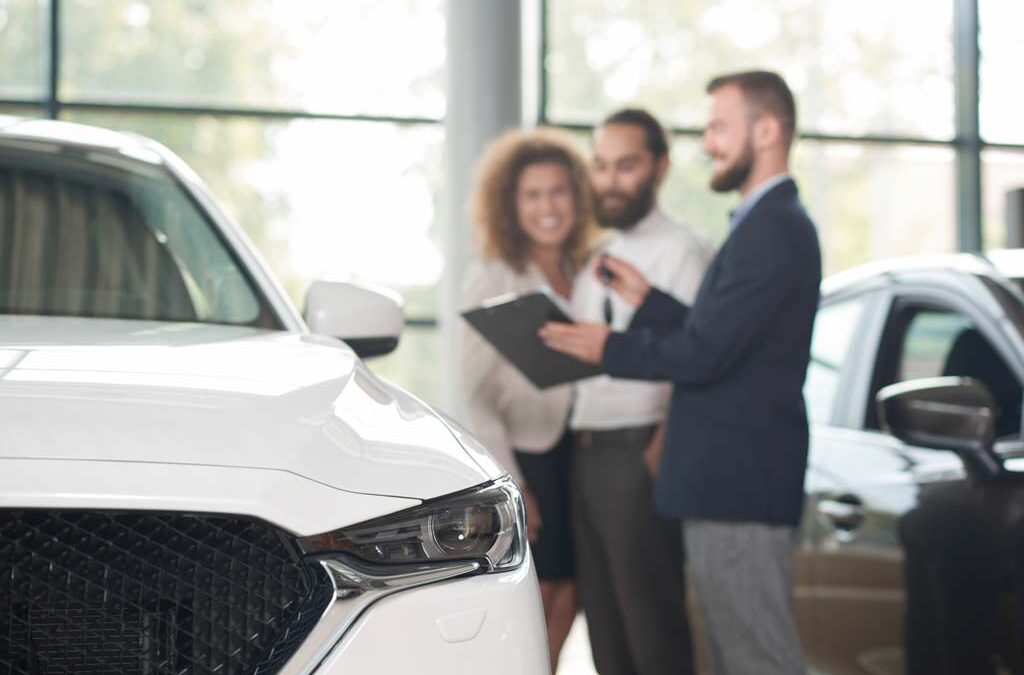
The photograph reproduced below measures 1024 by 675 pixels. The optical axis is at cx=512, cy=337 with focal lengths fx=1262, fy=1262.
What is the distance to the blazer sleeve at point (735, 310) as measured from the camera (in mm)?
2646

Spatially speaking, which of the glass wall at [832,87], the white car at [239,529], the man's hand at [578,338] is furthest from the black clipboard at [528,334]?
the glass wall at [832,87]

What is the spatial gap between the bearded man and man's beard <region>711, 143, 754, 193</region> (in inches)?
13.6

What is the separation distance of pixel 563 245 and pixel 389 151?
3.82 meters

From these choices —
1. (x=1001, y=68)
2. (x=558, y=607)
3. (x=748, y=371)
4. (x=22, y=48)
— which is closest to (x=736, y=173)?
(x=748, y=371)

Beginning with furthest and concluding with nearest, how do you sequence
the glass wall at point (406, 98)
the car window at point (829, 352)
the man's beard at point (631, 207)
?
the glass wall at point (406, 98) → the man's beard at point (631, 207) → the car window at point (829, 352)

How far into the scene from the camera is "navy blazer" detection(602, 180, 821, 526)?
265cm

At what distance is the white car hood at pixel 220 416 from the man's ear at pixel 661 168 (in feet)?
5.66

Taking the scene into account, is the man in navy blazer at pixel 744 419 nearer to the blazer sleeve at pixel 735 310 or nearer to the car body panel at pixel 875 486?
the blazer sleeve at pixel 735 310

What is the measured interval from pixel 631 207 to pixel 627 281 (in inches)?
16.9

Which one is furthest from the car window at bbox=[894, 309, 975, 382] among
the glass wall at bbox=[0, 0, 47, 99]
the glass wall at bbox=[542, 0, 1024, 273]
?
the glass wall at bbox=[0, 0, 47, 99]

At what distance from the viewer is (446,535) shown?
1.51m

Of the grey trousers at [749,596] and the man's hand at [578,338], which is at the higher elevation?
the man's hand at [578,338]

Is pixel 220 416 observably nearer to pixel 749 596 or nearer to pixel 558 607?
pixel 749 596

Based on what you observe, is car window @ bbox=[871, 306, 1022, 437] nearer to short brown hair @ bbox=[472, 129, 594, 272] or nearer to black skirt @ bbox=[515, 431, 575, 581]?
black skirt @ bbox=[515, 431, 575, 581]
